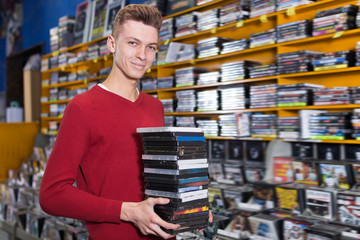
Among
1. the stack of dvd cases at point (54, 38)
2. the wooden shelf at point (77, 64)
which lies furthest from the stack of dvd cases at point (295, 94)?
the stack of dvd cases at point (54, 38)

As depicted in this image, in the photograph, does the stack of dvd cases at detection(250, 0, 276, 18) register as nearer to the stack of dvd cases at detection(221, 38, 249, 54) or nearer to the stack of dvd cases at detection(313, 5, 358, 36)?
the stack of dvd cases at detection(221, 38, 249, 54)

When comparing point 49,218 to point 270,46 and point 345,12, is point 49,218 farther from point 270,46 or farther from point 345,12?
point 345,12

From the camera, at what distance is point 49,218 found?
378cm

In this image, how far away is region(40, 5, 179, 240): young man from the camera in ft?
3.59

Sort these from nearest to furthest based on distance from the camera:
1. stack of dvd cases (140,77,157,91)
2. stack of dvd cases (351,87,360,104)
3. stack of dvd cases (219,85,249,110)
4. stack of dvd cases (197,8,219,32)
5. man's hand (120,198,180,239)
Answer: man's hand (120,198,180,239) → stack of dvd cases (351,87,360,104) → stack of dvd cases (219,85,249,110) → stack of dvd cases (197,8,219,32) → stack of dvd cases (140,77,157,91)

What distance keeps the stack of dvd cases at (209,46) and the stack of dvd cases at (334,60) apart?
104cm

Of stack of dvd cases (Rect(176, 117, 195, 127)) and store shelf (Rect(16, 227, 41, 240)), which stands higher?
stack of dvd cases (Rect(176, 117, 195, 127))

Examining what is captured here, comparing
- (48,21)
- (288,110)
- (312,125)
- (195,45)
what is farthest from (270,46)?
(48,21)

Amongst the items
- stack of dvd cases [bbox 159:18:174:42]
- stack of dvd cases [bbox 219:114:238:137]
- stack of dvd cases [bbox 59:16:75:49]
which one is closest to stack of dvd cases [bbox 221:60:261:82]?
stack of dvd cases [bbox 219:114:238:137]

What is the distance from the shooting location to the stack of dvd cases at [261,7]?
10.3ft

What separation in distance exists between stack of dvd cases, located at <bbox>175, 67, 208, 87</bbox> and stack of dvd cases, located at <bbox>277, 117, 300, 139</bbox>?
115 centimetres

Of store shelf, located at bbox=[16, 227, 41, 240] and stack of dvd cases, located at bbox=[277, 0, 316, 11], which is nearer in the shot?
stack of dvd cases, located at bbox=[277, 0, 316, 11]

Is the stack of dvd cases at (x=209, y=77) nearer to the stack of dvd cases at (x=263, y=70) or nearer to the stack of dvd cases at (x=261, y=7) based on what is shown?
the stack of dvd cases at (x=263, y=70)

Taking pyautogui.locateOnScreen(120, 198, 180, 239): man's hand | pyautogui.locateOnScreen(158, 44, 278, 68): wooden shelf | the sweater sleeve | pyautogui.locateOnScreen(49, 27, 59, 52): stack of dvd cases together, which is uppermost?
pyautogui.locateOnScreen(49, 27, 59, 52): stack of dvd cases
